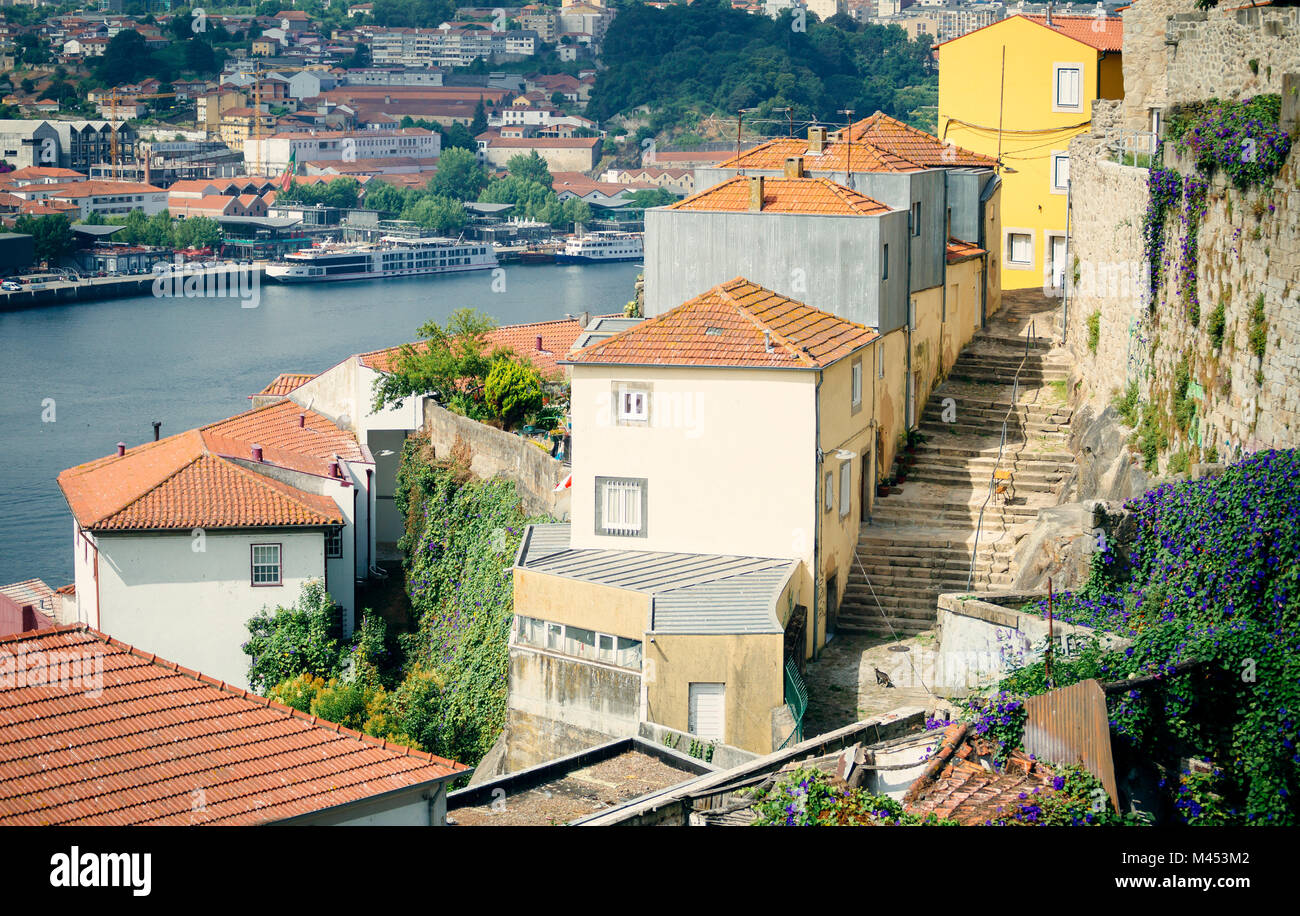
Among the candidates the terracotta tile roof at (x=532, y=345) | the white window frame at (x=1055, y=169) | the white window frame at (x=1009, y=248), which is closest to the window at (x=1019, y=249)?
the white window frame at (x=1009, y=248)

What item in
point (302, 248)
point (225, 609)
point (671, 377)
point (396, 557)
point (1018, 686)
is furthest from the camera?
point (302, 248)

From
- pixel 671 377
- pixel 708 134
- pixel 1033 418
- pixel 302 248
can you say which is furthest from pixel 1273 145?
pixel 708 134

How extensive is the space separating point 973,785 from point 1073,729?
82 cm

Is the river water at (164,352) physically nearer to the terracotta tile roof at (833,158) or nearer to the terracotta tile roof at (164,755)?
the terracotta tile roof at (833,158)

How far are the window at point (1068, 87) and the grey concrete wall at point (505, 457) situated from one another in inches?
493

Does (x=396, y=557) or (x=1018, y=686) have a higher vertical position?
(x=1018, y=686)

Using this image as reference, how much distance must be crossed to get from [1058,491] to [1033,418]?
7.02 ft

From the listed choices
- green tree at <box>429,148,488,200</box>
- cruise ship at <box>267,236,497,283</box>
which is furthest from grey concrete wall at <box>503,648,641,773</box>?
green tree at <box>429,148,488,200</box>

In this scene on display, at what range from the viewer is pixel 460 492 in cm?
2925

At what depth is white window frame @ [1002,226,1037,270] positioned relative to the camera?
3319cm

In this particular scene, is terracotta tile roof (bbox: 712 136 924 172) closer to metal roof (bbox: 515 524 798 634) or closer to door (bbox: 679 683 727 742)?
metal roof (bbox: 515 524 798 634)

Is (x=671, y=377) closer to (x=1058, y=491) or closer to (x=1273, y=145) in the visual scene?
(x=1058, y=491)

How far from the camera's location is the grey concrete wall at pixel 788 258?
946 inches
